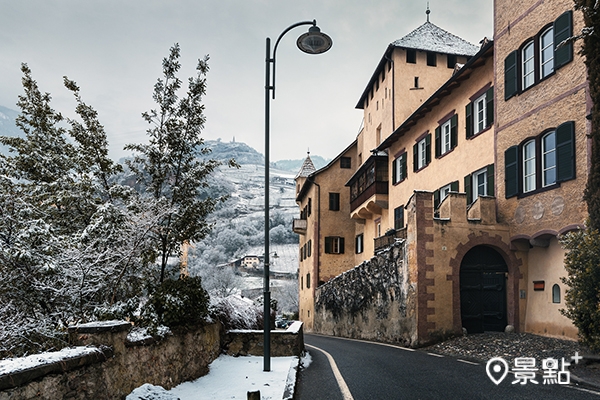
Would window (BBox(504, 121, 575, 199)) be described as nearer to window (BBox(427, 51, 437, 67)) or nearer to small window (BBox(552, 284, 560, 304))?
small window (BBox(552, 284, 560, 304))

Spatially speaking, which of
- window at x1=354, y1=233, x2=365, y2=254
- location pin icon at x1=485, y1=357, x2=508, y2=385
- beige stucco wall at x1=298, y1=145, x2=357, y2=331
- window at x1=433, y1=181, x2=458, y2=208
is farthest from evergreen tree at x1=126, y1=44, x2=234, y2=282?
beige stucco wall at x1=298, y1=145, x2=357, y2=331

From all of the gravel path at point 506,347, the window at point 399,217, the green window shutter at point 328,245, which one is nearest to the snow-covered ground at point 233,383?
the gravel path at point 506,347

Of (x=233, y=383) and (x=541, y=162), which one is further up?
(x=541, y=162)

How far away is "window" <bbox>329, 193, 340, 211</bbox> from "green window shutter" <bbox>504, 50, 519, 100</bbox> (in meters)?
25.6

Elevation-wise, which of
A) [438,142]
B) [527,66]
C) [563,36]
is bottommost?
[438,142]

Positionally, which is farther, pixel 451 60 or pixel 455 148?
pixel 451 60

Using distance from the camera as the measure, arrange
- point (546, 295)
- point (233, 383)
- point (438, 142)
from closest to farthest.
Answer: point (233, 383), point (546, 295), point (438, 142)

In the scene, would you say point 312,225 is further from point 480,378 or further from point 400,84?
point 480,378

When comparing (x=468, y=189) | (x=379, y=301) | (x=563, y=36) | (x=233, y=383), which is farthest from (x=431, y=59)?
(x=233, y=383)

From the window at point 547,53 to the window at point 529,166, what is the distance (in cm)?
211

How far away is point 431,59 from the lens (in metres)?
31.7

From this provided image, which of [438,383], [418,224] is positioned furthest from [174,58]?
[438,383]

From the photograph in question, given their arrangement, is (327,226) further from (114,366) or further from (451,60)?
(114,366)

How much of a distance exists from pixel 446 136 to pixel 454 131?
1.10m
